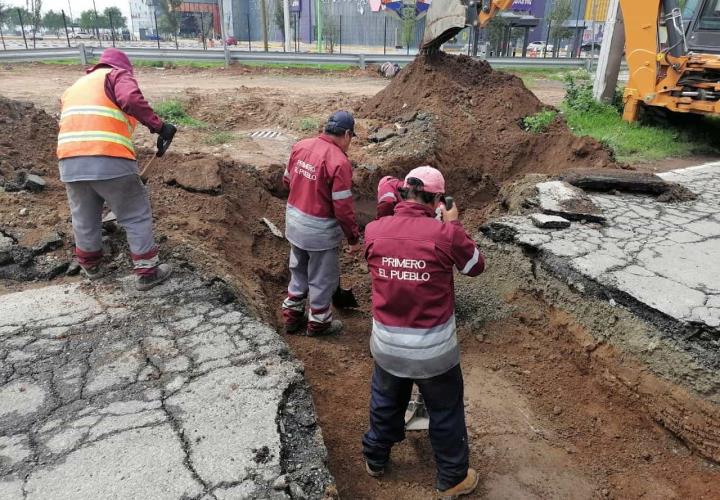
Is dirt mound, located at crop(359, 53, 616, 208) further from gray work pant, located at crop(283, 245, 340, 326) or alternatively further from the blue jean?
the blue jean

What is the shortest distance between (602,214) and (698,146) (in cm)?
508

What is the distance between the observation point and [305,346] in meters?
4.29

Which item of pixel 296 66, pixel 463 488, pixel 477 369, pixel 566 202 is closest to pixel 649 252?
pixel 566 202

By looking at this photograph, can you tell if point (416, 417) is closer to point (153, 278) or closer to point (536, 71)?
point (153, 278)

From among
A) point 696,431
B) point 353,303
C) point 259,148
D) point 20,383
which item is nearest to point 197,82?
point 259,148

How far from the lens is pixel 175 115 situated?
31.0ft

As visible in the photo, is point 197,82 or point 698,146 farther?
point 197,82

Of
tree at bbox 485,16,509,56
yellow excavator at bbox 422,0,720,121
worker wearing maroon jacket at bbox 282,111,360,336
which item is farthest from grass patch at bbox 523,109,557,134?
tree at bbox 485,16,509,56

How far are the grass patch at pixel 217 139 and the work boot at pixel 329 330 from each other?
483 cm

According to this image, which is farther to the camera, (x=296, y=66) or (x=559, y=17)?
(x=559, y=17)

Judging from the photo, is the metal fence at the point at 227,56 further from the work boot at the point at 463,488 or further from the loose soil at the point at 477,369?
the work boot at the point at 463,488

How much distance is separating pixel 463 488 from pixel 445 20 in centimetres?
821

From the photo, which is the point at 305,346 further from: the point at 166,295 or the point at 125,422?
the point at 125,422

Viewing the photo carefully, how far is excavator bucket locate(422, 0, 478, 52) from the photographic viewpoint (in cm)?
888
